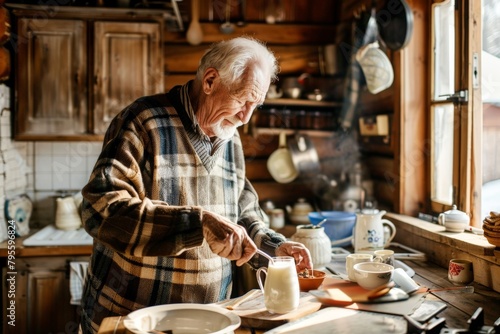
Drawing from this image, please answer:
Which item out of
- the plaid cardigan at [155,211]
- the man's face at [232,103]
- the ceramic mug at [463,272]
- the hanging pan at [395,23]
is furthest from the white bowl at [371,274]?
the hanging pan at [395,23]

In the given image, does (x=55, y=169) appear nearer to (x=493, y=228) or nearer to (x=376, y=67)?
(x=376, y=67)

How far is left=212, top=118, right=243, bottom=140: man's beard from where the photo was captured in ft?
6.13

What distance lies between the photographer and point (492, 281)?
6.46 ft

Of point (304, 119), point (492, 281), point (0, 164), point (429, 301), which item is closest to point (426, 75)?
point (304, 119)

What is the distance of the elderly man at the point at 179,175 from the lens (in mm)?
1628

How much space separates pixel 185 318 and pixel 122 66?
7.50ft

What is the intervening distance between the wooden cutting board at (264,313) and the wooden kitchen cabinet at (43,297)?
1.79 m

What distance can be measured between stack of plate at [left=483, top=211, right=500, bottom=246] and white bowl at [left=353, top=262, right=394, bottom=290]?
0.46m

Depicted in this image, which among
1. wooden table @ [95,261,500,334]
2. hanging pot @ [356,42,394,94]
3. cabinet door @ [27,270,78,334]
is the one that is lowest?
cabinet door @ [27,270,78,334]

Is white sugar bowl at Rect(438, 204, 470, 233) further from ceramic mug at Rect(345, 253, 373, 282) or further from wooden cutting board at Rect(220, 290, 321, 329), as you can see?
wooden cutting board at Rect(220, 290, 321, 329)

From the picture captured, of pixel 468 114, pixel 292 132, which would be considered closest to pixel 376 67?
pixel 468 114

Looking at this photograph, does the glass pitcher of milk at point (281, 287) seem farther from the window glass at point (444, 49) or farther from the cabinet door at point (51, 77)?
the cabinet door at point (51, 77)

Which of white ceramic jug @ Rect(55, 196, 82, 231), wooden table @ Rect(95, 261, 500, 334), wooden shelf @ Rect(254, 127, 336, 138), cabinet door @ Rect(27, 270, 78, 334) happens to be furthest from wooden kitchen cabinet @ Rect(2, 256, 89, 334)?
wooden table @ Rect(95, 261, 500, 334)

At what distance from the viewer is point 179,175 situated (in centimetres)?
178
